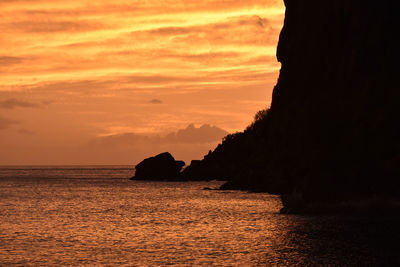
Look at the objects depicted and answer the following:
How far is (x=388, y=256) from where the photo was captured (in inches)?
1709

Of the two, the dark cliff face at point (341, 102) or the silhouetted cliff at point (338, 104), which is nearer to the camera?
the silhouetted cliff at point (338, 104)

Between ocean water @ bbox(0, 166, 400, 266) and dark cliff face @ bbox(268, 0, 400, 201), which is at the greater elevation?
dark cliff face @ bbox(268, 0, 400, 201)

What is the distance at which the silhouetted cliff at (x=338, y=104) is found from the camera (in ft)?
235

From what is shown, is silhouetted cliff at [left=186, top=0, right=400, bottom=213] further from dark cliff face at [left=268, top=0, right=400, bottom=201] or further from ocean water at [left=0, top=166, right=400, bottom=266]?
ocean water at [left=0, top=166, right=400, bottom=266]

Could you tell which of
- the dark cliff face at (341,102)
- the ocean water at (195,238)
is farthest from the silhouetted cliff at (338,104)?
the ocean water at (195,238)

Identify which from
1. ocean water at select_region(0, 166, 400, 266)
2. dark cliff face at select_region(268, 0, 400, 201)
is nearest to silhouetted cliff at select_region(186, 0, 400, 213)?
dark cliff face at select_region(268, 0, 400, 201)

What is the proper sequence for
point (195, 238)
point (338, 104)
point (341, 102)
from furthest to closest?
point (341, 102) → point (338, 104) → point (195, 238)

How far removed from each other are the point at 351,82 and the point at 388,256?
46680 mm

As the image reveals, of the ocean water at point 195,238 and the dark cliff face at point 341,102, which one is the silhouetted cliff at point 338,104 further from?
the ocean water at point 195,238

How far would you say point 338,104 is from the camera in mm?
82250

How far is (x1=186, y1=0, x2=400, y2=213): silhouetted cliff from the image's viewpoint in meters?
71.8

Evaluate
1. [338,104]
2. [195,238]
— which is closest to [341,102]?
[338,104]

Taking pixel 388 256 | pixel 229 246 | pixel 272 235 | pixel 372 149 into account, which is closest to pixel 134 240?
pixel 229 246

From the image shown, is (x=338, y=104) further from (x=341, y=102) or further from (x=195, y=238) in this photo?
(x=195, y=238)
